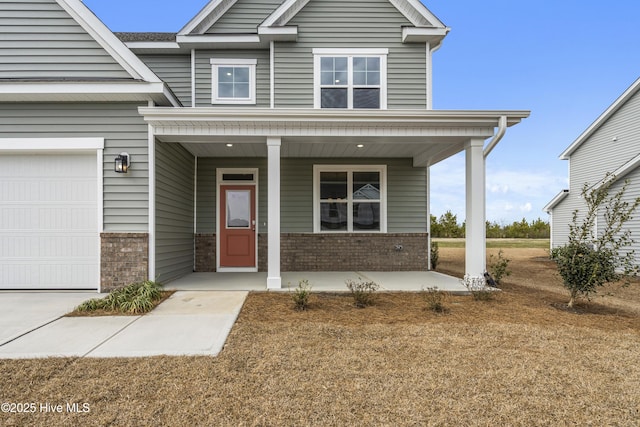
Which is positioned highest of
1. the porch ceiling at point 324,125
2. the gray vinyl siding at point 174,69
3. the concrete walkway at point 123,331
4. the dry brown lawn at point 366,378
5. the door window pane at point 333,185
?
the gray vinyl siding at point 174,69

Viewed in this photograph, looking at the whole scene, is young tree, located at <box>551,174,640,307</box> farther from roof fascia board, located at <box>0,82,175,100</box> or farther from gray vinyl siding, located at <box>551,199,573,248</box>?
gray vinyl siding, located at <box>551,199,573,248</box>

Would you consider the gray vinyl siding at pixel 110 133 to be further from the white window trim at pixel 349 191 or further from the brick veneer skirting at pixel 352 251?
the white window trim at pixel 349 191

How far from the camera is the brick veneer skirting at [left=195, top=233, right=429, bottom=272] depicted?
8602 millimetres

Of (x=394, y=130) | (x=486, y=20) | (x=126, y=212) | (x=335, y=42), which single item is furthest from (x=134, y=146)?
(x=486, y=20)

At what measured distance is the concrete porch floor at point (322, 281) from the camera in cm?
630

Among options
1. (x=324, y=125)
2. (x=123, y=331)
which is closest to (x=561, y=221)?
(x=324, y=125)

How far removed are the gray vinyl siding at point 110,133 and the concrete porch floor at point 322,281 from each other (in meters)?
1.59

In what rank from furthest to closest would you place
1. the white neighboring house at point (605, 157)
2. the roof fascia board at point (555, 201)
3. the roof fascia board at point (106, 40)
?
the roof fascia board at point (555, 201), the white neighboring house at point (605, 157), the roof fascia board at point (106, 40)

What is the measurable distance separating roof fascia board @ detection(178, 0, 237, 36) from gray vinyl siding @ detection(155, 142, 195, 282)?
3150 mm

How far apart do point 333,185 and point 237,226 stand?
2.69 metres

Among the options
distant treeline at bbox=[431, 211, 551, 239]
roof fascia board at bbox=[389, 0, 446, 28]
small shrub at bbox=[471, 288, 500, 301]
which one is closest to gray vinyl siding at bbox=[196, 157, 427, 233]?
small shrub at bbox=[471, 288, 500, 301]

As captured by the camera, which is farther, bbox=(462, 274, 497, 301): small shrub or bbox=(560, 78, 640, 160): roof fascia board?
bbox=(560, 78, 640, 160): roof fascia board

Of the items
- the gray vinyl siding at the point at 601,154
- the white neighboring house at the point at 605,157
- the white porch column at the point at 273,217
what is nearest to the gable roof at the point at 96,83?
the white porch column at the point at 273,217

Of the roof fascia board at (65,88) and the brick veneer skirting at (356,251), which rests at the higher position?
the roof fascia board at (65,88)
